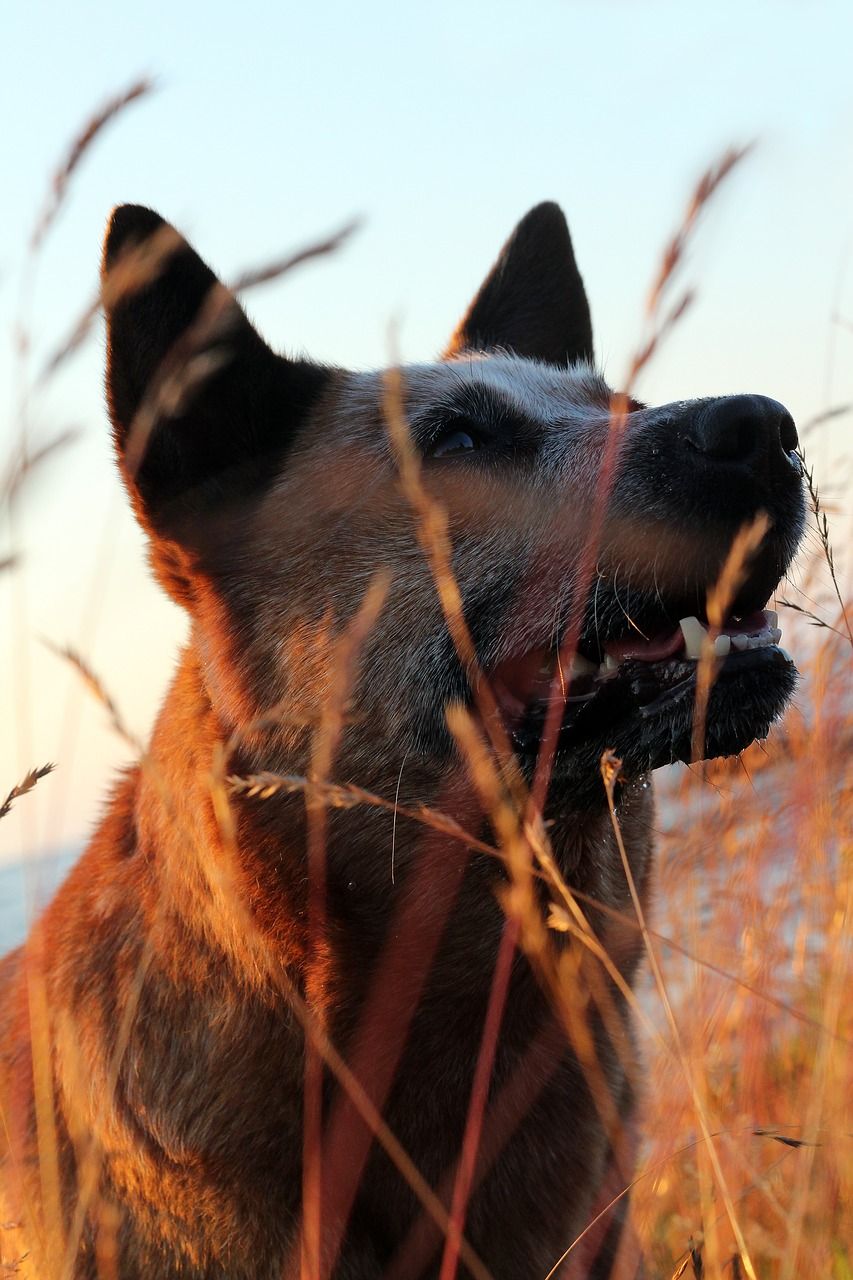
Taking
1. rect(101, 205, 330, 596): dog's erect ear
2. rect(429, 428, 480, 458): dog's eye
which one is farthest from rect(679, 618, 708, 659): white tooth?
rect(101, 205, 330, 596): dog's erect ear

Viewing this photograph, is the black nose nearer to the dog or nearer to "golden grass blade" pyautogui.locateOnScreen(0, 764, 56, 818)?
the dog

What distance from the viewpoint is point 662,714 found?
83.0 inches

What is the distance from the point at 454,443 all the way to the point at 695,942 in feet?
4.06

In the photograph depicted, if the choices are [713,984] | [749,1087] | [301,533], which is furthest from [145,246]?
[749,1087]

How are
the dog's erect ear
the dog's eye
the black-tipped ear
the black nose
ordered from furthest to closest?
1. the black-tipped ear
2. the dog's eye
3. the dog's erect ear
4. the black nose

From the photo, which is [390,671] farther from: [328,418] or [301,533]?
[328,418]

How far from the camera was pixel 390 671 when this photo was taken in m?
2.46

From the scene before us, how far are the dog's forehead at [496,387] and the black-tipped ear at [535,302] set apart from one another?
41cm

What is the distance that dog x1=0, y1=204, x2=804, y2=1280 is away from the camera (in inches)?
83.3

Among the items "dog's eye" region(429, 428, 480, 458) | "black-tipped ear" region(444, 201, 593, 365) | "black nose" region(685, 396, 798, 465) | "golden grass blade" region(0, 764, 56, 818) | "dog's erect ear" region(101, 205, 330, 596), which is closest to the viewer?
"golden grass blade" region(0, 764, 56, 818)

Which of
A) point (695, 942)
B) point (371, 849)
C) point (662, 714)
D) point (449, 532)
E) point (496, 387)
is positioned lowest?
point (695, 942)

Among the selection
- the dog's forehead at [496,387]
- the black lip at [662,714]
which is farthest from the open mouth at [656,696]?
the dog's forehead at [496,387]

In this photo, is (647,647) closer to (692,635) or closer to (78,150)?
(692,635)

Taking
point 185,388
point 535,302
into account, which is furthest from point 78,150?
point 535,302
